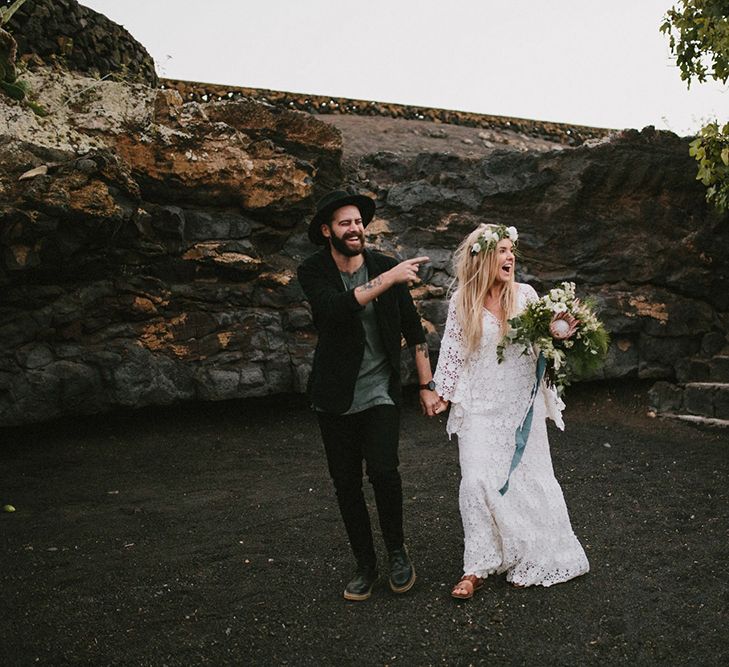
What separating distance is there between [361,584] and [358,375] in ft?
4.26

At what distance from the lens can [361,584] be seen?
4418 mm

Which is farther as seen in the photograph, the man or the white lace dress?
the white lace dress

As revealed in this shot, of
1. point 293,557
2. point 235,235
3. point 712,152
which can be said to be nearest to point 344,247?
point 293,557

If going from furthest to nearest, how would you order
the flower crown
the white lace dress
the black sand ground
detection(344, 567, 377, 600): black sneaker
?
the flower crown → the white lace dress → detection(344, 567, 377, 600): black sneaker → the black sand ground

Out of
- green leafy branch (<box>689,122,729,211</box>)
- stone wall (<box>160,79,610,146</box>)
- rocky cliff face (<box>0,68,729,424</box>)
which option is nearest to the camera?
rocky cliff face (<box>0,68,729,424</box>)

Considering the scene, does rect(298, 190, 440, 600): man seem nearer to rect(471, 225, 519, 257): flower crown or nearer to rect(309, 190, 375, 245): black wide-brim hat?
rect(309, 190, 375, 245): black wide-brim hat

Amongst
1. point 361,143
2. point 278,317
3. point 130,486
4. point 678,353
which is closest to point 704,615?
point 130,486

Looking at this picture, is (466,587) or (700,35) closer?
(466,587)

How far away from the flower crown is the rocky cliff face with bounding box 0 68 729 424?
5.18m

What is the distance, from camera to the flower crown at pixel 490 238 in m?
4.61

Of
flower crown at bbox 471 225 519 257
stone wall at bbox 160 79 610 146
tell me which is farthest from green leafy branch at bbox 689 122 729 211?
stone wall at bbox 160 79 610 146

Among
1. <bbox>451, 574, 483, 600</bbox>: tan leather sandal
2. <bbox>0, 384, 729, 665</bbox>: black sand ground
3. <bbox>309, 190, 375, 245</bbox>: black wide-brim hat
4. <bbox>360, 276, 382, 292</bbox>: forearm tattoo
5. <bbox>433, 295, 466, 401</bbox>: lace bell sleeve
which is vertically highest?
<bbox>309, 190, 375, 245</bbox>: black wide-brim hat

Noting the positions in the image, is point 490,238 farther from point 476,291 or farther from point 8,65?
point 8,65

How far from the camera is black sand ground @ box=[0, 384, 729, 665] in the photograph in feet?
12.6
